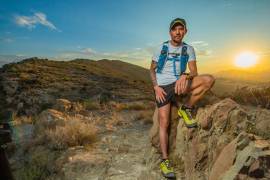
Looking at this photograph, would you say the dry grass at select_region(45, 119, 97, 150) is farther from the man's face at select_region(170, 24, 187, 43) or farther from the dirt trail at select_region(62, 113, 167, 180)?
the man's face at select_region(170, 24, 187, 43)

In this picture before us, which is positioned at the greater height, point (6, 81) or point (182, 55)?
point (182, 55)

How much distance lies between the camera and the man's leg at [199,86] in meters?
4.89

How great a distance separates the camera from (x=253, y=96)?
29.6 ft

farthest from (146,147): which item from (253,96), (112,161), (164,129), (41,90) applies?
(41,90)

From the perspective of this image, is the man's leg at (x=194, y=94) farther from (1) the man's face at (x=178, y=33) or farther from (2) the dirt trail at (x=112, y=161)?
(2) the dirt trail at (x=112, y=161)

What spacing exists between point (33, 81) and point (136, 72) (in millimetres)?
32228

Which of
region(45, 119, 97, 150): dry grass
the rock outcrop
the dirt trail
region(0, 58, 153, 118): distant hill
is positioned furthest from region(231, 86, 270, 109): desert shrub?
region(0, 58, 153, 118): distant hill

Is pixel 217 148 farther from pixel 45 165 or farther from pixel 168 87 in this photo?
pixel 45 165

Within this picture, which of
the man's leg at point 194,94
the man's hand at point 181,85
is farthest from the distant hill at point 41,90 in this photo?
the man's hand at point 181,85

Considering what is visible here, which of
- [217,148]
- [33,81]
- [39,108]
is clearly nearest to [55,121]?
[217,148]

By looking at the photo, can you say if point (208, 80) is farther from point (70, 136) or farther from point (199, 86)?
point (70, 136)

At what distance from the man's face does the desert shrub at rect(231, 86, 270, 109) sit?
410 centimetres

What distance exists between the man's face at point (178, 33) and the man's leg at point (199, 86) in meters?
0.81

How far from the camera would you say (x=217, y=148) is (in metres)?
4.34
